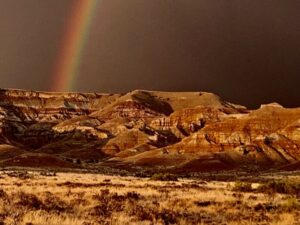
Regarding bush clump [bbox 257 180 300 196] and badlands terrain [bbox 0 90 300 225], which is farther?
bush clump [bbox 257 180 300 196]

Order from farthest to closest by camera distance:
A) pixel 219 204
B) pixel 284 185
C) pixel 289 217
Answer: pixel 284 185, pixel 219 204, pixel 289 217

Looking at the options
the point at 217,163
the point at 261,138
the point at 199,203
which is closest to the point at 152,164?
the point at 217,163

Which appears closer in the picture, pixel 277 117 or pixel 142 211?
pixel 142 211

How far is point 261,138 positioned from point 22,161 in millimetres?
68252

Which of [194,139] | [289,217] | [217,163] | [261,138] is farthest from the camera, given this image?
[194,139]

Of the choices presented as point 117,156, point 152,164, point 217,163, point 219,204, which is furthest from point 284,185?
point 117,156

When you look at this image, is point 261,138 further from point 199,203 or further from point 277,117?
point 199,203

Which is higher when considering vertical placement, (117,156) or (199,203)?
(117,156)

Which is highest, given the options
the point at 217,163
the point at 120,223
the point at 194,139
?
the point at 194,139

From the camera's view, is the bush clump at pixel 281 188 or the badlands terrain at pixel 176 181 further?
the bush clump at pixel 281 188

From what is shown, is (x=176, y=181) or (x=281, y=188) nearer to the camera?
(x=281, y=188)

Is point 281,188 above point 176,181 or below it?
below

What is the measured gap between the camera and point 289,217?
19516 mm

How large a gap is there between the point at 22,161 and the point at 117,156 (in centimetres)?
4502
